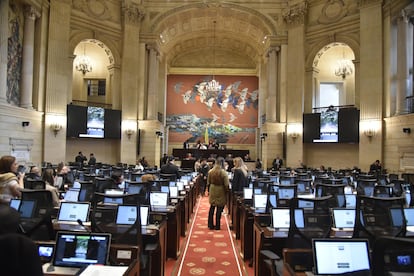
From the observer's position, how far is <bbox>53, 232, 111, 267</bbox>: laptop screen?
291 cm

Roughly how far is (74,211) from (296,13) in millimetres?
20183

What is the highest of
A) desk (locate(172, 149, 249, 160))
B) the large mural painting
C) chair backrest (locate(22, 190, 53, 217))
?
the large mural painting

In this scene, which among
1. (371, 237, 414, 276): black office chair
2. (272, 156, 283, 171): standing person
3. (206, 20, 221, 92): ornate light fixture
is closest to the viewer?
(371, 237, 414, 276): black office chair

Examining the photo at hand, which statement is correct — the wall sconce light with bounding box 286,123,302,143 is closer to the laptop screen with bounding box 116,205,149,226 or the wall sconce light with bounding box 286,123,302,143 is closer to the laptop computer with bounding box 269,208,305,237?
the laptop computer with bounding box 269,208,305,237

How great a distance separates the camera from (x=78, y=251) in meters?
2.95

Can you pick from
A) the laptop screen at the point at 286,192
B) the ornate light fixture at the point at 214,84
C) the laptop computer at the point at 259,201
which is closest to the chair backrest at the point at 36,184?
the laptop computer at the point at 259,201

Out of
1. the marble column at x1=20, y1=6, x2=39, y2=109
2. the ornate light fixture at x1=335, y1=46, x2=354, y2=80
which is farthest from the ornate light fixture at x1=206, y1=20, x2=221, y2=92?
the marble column at x1=20, y1=6, x2=39, y2=109

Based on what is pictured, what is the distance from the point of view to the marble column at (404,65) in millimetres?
16789

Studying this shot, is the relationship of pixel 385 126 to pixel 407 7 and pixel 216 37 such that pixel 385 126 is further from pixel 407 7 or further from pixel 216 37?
pixel 216 37

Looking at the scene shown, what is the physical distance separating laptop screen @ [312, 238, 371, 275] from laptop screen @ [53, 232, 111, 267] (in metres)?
1.68

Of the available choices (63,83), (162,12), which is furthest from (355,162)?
(63,83)

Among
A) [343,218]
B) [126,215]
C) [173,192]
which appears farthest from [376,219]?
[173,192]

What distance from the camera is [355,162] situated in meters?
20.4

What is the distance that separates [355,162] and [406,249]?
20.1 meters
